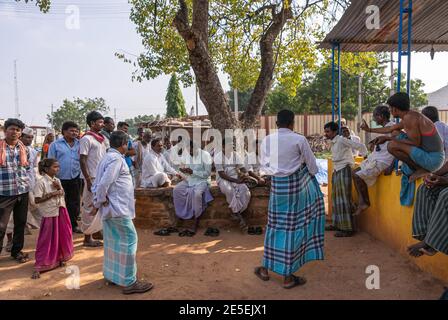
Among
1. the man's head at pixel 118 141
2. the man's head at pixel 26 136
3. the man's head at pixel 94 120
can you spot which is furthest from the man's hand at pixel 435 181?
the man's head at pixel 26 136

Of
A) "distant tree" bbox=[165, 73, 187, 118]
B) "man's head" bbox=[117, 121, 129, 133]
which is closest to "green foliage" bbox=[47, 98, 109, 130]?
"distant tree" bbox=[165, 73, 187, 118]

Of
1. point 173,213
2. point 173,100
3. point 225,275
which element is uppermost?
point 173,100

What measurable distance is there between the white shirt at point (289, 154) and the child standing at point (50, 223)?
8.52ft

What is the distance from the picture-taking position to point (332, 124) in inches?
216

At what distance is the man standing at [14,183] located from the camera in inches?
173

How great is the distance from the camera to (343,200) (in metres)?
5.42

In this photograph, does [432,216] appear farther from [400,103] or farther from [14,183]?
[14,183]

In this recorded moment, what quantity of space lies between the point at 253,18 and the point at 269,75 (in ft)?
6.09

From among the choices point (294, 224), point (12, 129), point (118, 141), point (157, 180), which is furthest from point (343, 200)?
point (12, 129)

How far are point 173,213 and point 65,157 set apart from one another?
6.19 feet

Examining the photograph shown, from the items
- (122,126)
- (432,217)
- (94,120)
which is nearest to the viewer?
(432,217)
